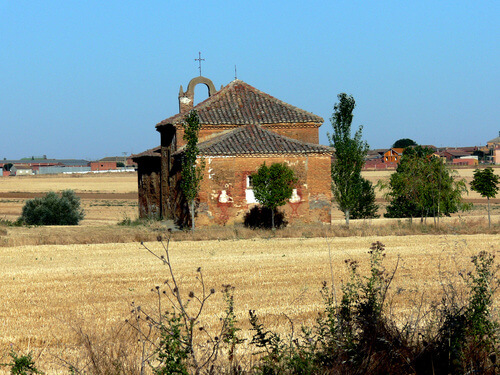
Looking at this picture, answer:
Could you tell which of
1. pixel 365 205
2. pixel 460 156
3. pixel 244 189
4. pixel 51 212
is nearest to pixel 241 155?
pixel 244 189

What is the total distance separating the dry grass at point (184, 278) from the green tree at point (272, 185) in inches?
236

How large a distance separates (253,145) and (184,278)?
19519 mm

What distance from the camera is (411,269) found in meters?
17.5

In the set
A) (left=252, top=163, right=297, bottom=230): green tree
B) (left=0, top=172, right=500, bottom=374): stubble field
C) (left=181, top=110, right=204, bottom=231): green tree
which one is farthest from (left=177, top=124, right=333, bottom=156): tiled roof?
(left=0, top=172, right=500, bottom=374): stubble field

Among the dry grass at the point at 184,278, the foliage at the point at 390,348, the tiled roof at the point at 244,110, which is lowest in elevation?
the dry grass at the point at 184,278

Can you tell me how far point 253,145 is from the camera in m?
35.7

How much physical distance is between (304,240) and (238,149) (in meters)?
9.33

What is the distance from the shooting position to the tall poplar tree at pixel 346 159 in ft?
119

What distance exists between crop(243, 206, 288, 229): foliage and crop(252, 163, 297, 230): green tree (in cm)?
92

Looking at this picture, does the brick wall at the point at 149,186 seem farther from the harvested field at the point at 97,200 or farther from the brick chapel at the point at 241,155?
the harvested field at the point at 97,200

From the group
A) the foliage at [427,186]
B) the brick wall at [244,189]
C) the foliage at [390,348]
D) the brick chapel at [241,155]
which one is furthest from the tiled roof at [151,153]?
the foliage at [390,348]

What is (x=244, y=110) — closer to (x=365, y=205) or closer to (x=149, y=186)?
(x=149, y=186)

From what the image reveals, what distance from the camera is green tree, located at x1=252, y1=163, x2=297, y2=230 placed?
33531 mm

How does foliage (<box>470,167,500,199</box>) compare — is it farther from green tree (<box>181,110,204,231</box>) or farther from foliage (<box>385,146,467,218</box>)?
green tree (<box>181,110,204,231</box>)
